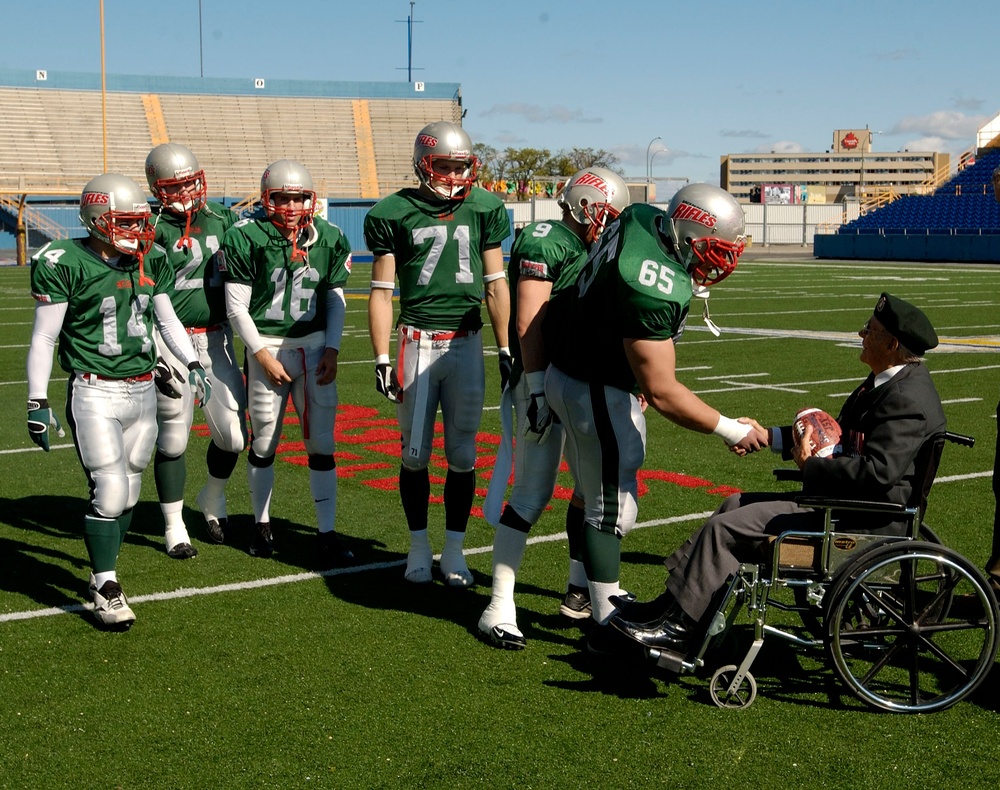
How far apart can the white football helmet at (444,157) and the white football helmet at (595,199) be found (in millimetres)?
604

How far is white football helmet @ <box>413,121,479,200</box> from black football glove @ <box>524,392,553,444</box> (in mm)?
1325

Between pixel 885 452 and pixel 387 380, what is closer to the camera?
pixel 885 452

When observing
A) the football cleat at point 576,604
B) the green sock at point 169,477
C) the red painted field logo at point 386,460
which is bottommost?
the football cleat at point 576,604

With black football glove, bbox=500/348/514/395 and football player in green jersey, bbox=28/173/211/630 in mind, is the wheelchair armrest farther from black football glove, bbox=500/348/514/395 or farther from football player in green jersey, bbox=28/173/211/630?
football player in green jersey, bbox=28/173/211/630

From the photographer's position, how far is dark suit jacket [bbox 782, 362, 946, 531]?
4.06m

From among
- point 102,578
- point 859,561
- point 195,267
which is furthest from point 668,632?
point 195,267

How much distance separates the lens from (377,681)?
430cm

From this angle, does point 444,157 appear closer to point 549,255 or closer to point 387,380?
point 549,255

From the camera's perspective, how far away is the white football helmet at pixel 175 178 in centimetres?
609

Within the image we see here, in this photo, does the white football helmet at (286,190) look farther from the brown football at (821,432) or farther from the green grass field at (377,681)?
the brown football at (821,432)

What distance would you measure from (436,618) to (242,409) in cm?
195

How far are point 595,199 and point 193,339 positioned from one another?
2378mm

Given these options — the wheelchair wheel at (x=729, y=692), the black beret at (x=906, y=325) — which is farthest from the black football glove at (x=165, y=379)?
the black beret at (x=906, y=325)

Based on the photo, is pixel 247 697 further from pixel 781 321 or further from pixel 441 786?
pixel 781 321
